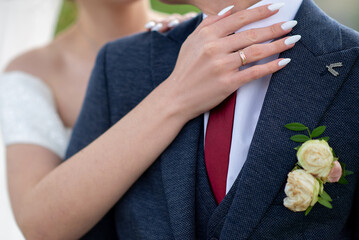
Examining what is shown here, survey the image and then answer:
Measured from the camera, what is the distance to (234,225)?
3.81 feet

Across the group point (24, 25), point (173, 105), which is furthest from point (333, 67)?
point (24, 25)

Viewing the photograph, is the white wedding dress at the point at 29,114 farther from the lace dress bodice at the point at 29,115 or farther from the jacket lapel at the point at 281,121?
A: the jacket lapel at the point at 281,121

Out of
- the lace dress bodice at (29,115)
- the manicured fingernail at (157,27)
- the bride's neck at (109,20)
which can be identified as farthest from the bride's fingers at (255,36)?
the bride's neck at (109,20)

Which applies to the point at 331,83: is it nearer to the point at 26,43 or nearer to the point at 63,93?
the point at 63,93

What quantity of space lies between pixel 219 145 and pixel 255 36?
32 centimetres

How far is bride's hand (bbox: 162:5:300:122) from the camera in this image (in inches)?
46.3

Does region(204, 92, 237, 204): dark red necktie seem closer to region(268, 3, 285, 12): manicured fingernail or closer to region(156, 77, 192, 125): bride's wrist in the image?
region(156, 77, 192, 125): bride's wrist

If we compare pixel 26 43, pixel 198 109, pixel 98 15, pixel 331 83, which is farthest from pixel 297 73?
pixel 26 43

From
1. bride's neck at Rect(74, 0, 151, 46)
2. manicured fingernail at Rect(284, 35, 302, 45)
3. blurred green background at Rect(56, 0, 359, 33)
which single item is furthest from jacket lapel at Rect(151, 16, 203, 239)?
blurred green background at Rect(56, 0, 359, 33)

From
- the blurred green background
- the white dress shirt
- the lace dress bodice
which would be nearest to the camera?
the white dress shirt

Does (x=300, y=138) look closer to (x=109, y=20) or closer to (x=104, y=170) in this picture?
(x=104, y=170)

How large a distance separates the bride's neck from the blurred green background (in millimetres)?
2072

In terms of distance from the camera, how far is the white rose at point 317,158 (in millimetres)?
996

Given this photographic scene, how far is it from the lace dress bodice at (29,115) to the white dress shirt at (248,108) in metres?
1.06
